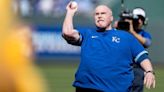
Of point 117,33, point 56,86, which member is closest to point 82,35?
point 117,33

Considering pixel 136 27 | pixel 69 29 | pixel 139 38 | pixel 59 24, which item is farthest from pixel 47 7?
pixel 69 29

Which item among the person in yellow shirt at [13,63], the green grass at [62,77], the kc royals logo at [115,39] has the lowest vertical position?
the green grass at [62,77]

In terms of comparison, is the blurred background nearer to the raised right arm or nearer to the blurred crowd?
the blurred crowd

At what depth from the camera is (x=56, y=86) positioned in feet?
45.6

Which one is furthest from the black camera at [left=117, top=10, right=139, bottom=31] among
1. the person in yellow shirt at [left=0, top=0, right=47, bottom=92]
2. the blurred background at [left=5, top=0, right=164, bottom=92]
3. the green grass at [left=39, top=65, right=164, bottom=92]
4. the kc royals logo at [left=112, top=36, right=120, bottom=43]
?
the blurred background at [left=5, top=0, right=164, bottom=92]

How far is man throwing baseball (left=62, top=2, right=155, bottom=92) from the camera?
595cm

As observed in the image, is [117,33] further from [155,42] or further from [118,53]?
[155,42]

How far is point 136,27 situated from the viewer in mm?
7875

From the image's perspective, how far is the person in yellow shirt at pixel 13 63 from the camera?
3.12m

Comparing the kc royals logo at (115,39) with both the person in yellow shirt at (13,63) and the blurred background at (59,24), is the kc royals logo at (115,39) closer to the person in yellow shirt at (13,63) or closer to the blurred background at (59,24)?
the person in yellow shirt at (13,63)

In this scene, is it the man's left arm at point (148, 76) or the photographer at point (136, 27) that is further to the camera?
the photographer at point (136, 27)

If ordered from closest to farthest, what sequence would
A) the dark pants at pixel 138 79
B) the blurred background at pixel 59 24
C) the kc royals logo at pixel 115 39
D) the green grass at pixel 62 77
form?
1. the kc royals logo at pixel 115 39
2. the dark pants at pixel 138 79
3. the green grass at pixel 62 77
4. the blurred background at pixel 59 24

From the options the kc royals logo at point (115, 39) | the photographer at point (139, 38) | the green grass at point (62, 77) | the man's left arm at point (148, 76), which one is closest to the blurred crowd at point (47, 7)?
the green grass at point (62, 77)

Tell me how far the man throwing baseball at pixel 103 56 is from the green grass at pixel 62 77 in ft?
22.8
